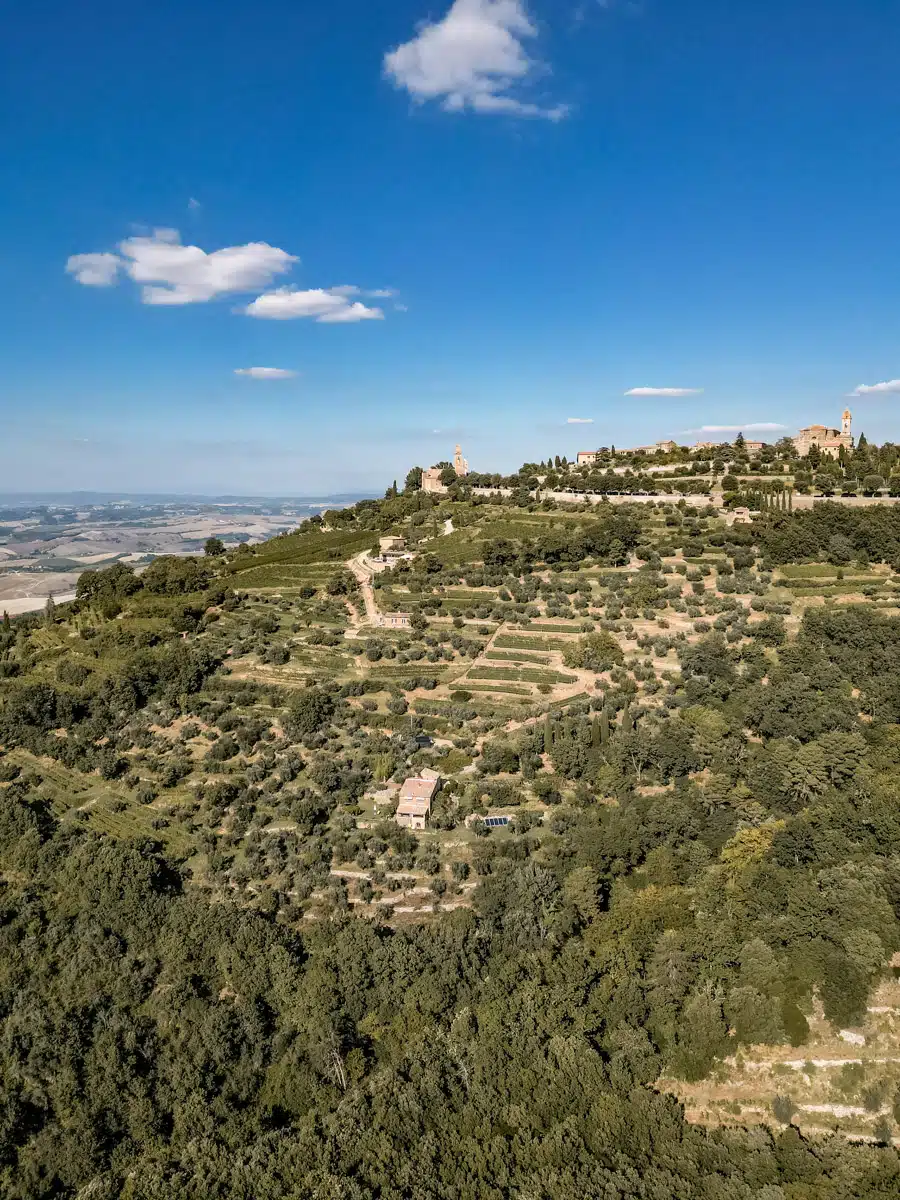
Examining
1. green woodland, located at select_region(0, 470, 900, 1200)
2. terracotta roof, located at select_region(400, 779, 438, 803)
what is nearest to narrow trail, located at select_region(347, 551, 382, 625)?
green woodland, located at select_region(0, 470, 900, 1200)

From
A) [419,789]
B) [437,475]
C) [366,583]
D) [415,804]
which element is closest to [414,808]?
[415,804]

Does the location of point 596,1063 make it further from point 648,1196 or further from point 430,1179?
point 430,1179

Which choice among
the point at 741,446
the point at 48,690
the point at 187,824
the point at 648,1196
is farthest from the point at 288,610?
the point at 741,446

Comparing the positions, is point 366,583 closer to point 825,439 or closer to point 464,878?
point 464,878

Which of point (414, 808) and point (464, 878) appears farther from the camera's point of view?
point (414, 808)

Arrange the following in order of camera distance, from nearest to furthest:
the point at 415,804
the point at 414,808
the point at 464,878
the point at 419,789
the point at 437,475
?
the point at 464,878 < the point at 414,808 < the point at 415,804 < the point at 419,789 < the point at 437,475

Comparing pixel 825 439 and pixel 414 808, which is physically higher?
pixel 825 439
